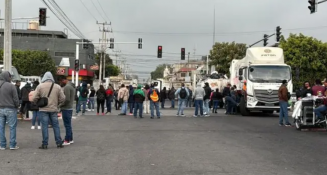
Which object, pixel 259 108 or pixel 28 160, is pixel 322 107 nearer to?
pixel 259 108

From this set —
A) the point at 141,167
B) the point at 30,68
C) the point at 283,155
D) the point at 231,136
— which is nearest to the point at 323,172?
the point at 283,155

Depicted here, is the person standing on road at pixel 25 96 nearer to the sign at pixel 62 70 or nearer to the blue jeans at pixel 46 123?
the blue jeans at pixel 46 123

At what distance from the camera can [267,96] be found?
22359mm

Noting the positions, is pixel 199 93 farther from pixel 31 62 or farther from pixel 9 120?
pixel 31 62

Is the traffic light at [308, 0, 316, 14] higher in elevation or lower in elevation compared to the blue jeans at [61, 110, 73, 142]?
higher

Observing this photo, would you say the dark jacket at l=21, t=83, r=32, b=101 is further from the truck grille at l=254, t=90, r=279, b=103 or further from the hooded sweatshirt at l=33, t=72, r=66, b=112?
the truck grille at l=254, t=90, r=279, b=103

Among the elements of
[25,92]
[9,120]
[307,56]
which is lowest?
[9,120]

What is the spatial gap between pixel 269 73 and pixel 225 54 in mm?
39778

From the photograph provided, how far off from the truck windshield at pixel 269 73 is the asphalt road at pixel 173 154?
8430 mm

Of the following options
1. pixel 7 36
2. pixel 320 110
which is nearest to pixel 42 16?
pixel 7 36

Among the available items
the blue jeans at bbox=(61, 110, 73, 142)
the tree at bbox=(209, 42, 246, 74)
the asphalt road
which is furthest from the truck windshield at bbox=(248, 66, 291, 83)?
the tree at bbox=(209, 42, 246, 74)

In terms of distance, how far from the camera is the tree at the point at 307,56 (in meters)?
49.1

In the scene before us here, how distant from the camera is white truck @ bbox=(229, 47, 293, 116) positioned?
2238 centimetres

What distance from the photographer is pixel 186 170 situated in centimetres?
786
